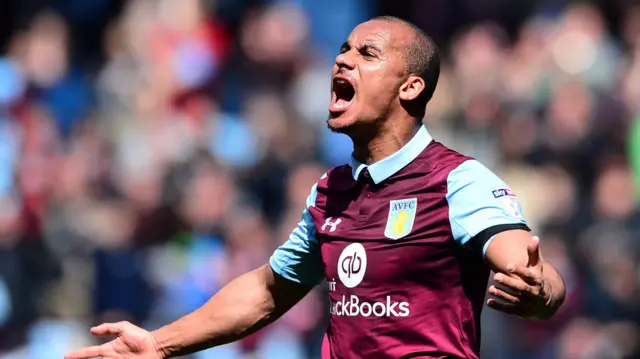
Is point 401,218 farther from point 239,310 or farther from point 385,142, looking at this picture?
point 239,310

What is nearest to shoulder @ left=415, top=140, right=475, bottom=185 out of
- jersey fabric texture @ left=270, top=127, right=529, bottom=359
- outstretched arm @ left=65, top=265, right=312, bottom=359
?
jersey fabric texture @ left=270, top=127, right=529, bottom=359

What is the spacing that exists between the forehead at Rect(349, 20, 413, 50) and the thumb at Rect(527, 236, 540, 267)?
1.36 meters

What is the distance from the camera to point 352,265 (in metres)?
4.96

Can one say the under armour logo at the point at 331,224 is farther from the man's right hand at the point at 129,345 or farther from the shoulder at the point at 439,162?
the man's right hand at the point at 129,345

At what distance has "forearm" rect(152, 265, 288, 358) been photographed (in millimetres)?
5461

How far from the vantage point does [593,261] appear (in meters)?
9.84

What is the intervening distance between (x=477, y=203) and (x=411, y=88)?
794 mm

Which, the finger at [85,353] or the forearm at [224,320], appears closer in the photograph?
the finger at [85,353]

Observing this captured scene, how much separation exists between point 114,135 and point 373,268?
25.6 feet

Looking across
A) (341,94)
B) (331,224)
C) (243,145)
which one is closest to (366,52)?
(341,94)

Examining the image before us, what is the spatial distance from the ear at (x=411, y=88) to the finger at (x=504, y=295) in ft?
4.19

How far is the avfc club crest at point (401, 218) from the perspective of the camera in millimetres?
4855

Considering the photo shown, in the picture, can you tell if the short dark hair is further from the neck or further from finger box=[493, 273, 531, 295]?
finger box=[493, 273, 531, 295]

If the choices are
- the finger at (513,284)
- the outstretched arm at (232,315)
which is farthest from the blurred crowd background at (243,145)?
the finger at (513,284)
